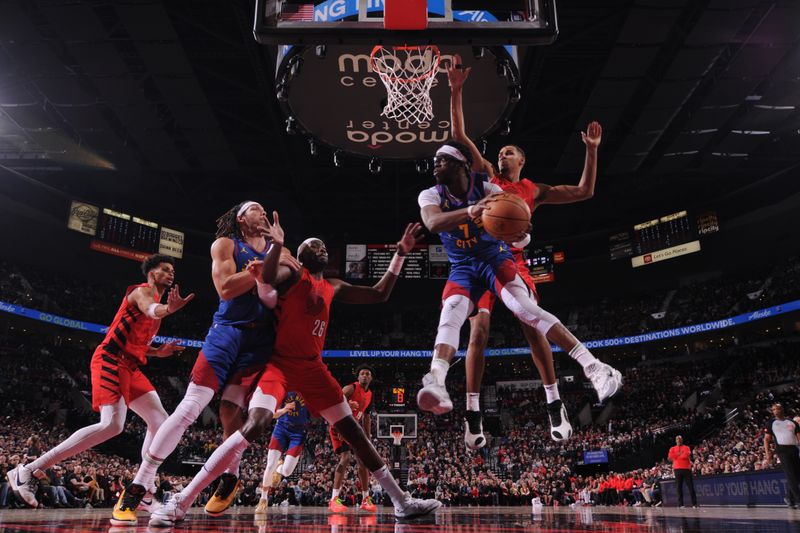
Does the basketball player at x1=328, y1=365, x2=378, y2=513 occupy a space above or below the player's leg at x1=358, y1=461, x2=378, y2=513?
above

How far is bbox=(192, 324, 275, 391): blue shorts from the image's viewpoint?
4.48 metres

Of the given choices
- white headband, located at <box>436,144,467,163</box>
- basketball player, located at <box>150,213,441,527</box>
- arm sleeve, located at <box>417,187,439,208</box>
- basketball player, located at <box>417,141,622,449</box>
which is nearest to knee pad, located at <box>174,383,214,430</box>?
basketball player, located at <box>150,213,441,527</box>

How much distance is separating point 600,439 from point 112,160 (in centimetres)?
2040

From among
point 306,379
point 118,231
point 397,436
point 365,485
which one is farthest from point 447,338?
point 118,231

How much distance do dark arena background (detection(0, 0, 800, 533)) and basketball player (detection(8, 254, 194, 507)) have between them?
0.19ft

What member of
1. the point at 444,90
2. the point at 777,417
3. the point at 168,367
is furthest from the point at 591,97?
the point at 168,367

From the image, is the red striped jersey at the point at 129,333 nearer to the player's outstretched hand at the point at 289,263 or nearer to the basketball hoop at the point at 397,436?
the player's outstretched hand at the point at 289,263

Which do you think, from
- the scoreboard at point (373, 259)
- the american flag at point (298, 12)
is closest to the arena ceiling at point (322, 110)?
the scoreboard at point (373, 259)

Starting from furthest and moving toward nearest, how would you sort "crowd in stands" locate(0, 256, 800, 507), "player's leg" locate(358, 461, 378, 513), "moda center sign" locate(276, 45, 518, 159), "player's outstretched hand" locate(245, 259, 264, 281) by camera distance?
"crowd in stands" locate(0, 256, 800, 507), "player's leg" locate(358, 461, 378, 513), "moda center sign" locate(276, 45, 518, 159), "player's outstretched hand" locate(245, 259, 264, 281)

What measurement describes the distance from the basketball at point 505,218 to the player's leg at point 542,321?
0.70 metres

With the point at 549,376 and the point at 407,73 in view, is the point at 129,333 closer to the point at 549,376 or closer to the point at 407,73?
the point at 549,376

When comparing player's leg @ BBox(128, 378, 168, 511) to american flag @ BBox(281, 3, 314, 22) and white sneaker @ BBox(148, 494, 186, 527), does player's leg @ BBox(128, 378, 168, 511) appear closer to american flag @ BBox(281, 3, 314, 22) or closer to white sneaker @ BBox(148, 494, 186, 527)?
white sneaker @ BBox(148, 494, 186, 527)

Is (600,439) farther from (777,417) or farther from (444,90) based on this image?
(444,90)

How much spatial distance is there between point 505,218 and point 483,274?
87cm
